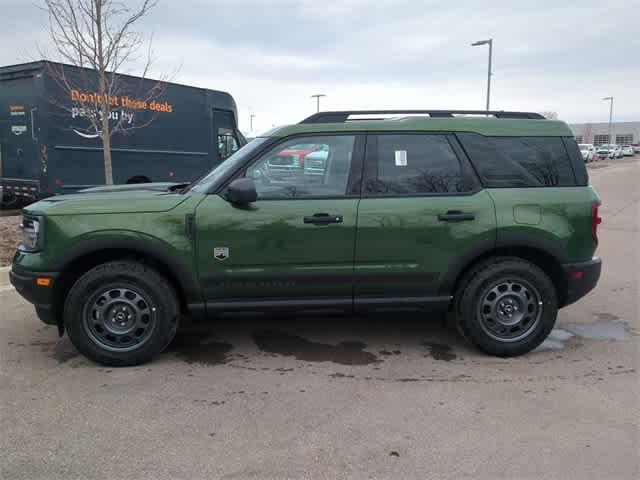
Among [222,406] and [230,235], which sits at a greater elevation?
[230,235]

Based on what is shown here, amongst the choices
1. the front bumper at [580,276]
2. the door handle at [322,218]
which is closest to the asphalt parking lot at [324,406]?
the front bumper at [580,276]

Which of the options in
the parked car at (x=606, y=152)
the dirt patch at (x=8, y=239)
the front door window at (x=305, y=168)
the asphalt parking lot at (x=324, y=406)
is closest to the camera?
the asphalt parking lot at (x=324, y=406)

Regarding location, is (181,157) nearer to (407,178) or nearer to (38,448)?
(407,178)

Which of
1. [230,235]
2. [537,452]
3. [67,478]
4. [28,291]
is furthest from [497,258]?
[28,291]

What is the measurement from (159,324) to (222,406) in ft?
3.04

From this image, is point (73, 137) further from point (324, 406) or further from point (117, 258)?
point (324, 406)

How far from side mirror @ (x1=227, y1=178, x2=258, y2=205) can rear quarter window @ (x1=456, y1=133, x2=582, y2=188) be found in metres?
1.74

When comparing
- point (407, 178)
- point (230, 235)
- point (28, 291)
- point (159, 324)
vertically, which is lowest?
point (159, 324)

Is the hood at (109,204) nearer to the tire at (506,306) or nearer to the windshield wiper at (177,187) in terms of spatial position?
the windshield wiper at (177,187)

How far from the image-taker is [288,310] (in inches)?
160

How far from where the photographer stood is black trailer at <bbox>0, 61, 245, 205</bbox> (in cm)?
1027

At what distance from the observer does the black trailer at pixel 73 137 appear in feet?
33.7

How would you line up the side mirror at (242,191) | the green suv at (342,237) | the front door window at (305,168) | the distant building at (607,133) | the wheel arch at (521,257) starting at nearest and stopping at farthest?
the side mirror at (242,191), the green suv at (342,237), the front door window at (305,168), the wheel arch at (521,257), the distant building at (607,133)

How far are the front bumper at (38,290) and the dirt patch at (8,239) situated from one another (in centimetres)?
329
